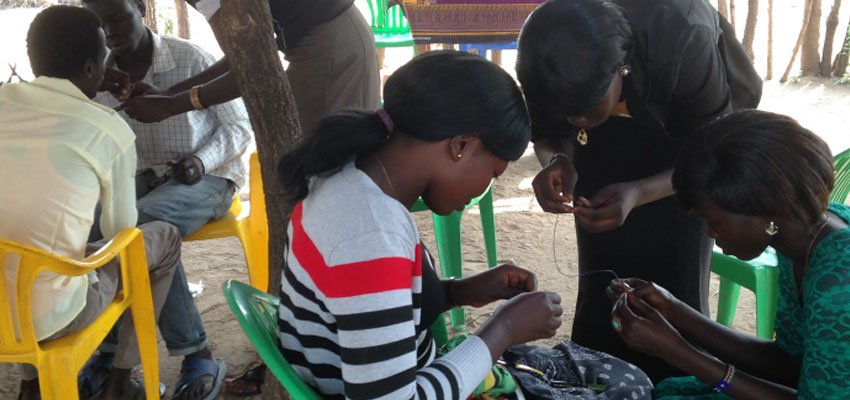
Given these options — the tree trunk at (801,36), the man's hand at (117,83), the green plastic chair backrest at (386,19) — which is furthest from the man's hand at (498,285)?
the tree trunk at (801,36)

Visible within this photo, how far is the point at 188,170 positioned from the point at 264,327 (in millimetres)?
1923

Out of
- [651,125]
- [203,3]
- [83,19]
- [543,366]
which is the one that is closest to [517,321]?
[543,366]

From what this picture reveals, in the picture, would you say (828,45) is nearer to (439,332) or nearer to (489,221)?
(489,221)

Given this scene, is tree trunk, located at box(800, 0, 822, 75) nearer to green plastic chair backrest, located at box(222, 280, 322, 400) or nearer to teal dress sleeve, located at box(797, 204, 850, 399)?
Result: teal dress sleeve, located at box(797, 204, 850, 399)

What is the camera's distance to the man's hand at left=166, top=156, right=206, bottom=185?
130 inches

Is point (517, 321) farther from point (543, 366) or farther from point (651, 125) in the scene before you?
point (651, 125)

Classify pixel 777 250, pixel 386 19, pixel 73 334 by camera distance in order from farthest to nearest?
pixel 386 19, pixel 73 334, pixel 777 250

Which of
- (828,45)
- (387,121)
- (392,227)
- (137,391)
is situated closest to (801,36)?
(828,45)

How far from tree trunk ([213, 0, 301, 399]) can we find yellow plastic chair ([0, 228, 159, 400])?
0.59m

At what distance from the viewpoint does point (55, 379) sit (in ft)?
7.24

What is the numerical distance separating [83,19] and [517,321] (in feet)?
6.73

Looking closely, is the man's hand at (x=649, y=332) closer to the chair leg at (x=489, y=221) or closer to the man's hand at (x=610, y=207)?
the man's hand at (x=610, y=207)

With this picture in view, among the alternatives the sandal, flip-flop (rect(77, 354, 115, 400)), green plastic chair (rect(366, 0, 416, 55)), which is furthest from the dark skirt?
green plastic chair (rect(366, 0, 416, 55))

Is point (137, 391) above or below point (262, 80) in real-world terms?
below
